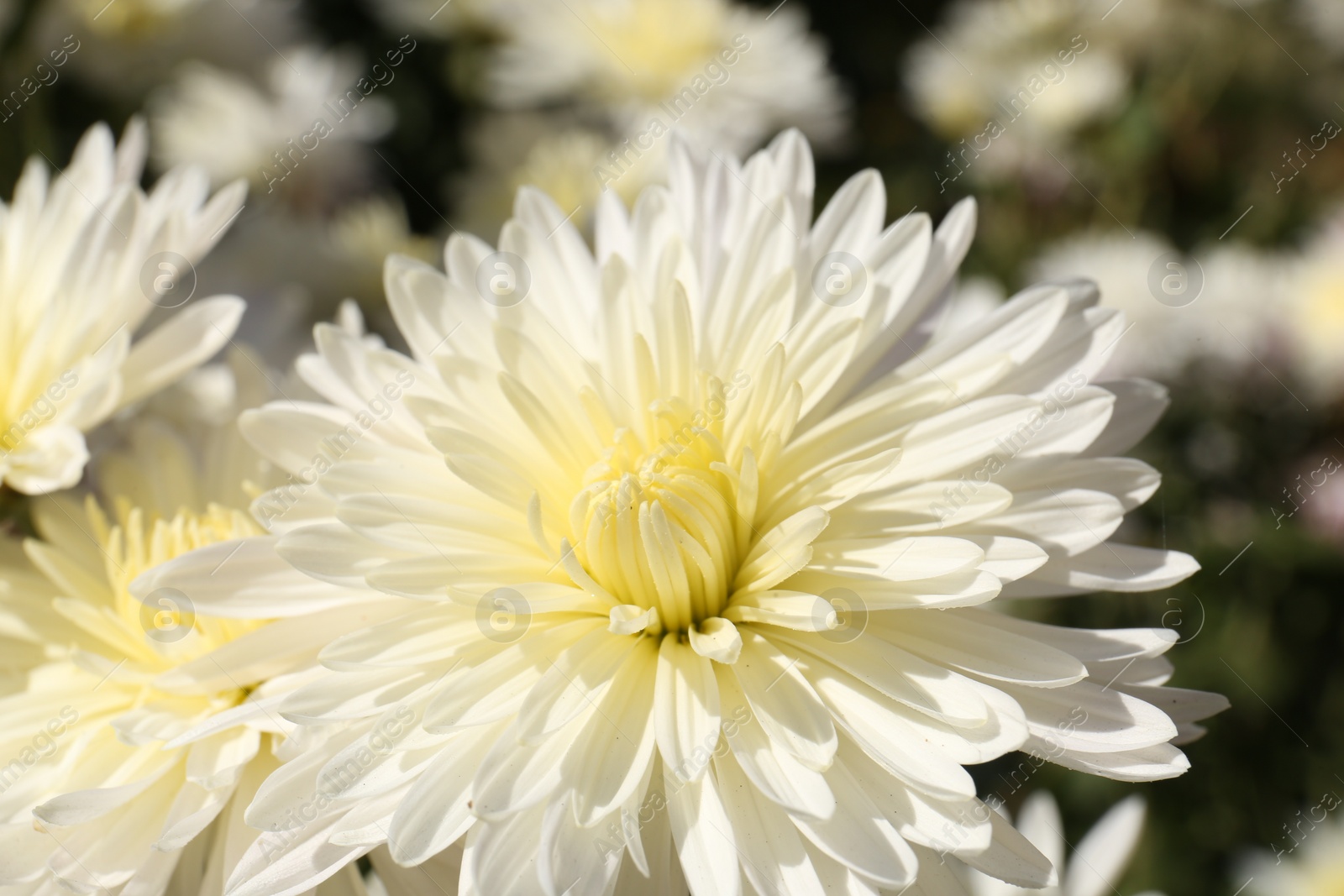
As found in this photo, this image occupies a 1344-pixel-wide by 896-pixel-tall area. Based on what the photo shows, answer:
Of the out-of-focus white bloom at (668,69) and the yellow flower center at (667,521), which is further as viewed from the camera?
the out-of-focus white bloom at (668,69)

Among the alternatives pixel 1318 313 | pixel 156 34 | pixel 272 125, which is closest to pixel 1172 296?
pixel 1318 313

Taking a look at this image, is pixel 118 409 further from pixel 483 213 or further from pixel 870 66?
pixel 870 66

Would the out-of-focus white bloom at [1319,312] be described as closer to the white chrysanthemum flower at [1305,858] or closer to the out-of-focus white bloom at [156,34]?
the white chrysanthemum flower at [1305,858]

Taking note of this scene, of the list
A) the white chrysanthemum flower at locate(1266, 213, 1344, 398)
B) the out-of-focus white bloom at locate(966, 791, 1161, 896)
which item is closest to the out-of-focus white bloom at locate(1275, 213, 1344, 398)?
the white chrysanthemum flower at locate(1266, 213, 1344, 398)

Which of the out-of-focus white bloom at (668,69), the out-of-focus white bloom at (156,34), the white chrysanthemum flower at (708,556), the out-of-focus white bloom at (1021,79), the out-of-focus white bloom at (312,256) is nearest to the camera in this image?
the white chrysanthemum flower at (708,556)

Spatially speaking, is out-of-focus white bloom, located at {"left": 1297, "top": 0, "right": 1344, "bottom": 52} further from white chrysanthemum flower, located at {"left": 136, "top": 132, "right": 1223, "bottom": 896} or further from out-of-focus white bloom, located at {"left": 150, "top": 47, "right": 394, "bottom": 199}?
out-of-focus white bloom, located at {"left": 150, "top": 47, "right": 394, "bottom": 199}

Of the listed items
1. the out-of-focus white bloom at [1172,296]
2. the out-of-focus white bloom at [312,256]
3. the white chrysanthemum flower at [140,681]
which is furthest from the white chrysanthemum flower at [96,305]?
the out-of-focus white bloom at [1172,296]
